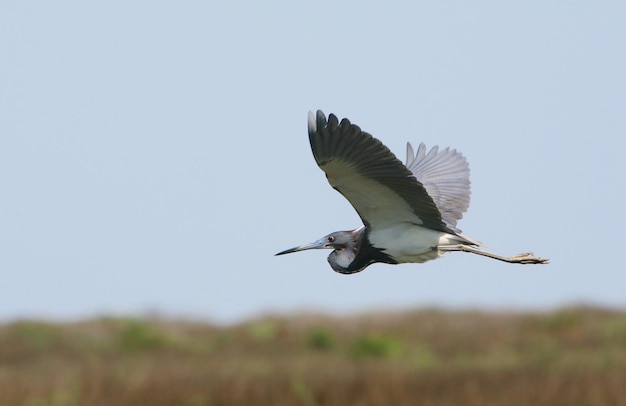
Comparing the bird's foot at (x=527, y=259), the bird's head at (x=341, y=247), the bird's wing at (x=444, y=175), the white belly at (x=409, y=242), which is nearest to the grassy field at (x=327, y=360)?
the bird's wing at (x=444, y=175)

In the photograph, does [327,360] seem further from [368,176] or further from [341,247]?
[368,176]

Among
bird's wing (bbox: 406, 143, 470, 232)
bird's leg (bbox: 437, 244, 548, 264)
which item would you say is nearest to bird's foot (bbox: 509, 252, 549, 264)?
bird's leg (bbox: 437, 244, 548, 264)

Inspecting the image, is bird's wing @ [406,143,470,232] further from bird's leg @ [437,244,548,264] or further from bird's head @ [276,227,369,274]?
bird's head @ [276,227,369,274]

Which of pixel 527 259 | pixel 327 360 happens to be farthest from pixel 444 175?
pixel 327 360

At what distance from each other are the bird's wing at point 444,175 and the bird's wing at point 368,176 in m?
0.92

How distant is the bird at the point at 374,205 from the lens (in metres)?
3.21

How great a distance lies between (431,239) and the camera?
3.34 m

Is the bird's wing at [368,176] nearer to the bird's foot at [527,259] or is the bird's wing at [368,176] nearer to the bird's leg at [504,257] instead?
the bird's leg at [504,257]

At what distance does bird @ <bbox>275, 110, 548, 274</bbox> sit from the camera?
3215 mm

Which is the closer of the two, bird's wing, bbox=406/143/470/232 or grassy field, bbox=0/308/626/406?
bird's wing, bbox=406/143/470/232

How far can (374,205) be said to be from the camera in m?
3.35

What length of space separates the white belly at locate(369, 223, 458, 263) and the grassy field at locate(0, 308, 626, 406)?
567cm

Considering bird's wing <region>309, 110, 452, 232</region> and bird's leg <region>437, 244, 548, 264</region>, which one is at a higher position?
bird's wing <region>309, 110, 452, 232</region>

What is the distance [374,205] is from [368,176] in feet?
0.42
